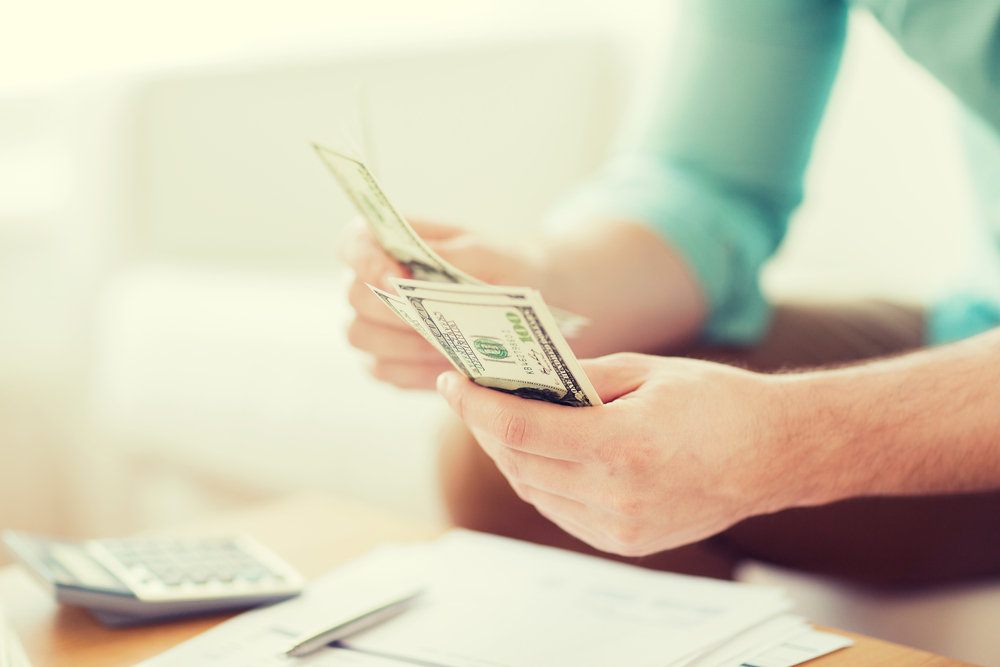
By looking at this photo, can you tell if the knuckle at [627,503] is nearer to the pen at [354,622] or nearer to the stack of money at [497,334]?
the stack of money at [497,334]

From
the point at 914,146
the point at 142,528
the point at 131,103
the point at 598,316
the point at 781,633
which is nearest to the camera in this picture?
the point at 781,633

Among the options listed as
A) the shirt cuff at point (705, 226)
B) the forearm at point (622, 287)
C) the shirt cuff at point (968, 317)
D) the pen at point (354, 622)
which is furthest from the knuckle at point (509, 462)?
the shirt cuff at point (968, 317)

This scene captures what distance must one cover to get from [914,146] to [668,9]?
1.61 feet

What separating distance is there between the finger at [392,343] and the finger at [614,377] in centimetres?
17

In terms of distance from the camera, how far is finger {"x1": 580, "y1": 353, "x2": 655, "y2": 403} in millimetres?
400

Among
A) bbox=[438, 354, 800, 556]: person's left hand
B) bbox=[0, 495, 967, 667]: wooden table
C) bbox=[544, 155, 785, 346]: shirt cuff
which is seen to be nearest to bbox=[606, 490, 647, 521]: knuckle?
bbox=[438, 354, 800, 556]: person's left hand

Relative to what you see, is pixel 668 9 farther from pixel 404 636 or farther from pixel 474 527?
pixel 404 636

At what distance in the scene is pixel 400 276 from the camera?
0.53 metres

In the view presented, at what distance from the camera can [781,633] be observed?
42cm

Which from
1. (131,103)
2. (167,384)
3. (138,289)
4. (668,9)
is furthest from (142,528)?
(668,9)

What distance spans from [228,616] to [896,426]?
40 cm

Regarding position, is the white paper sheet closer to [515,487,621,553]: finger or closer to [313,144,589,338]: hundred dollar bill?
[515,487,621,553]: finger

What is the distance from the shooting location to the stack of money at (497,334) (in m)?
0.33

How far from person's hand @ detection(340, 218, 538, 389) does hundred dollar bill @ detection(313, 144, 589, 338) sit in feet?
0.05
